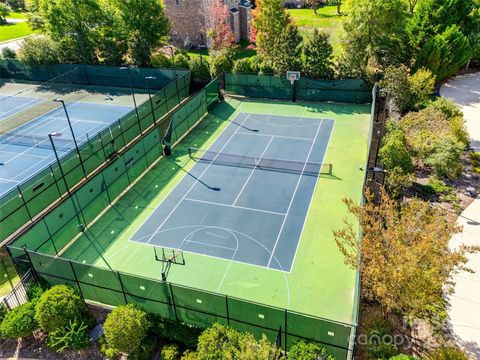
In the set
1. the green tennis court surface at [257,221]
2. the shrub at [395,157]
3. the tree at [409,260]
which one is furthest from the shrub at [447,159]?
the tree at [409,260]

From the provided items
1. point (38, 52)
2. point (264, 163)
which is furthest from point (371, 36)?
point (38, 52)

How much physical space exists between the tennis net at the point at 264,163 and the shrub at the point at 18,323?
1270 cm

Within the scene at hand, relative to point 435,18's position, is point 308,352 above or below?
below

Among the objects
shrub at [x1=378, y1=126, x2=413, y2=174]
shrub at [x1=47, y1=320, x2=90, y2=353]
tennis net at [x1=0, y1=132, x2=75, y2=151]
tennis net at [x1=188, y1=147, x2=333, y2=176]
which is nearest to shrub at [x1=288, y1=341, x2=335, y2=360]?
shrub at [x1=47, y1=320, x2=90, y2=353]

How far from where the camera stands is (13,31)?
5856 centimetres

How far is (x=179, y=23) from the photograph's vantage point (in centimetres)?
4288

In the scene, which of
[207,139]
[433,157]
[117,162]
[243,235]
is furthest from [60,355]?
[433,157]

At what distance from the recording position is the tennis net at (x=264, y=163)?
71.3 ft

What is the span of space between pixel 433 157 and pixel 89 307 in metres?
17.3

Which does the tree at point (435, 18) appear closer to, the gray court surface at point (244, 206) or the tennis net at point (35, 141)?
the gray court surface at point (244, 206)

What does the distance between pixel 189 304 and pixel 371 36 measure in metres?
25.3

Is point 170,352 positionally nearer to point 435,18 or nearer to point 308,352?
point 308,352

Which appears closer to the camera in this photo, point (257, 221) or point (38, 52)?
point (257, 221)

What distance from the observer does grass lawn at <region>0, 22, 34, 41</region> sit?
55.4 metres
